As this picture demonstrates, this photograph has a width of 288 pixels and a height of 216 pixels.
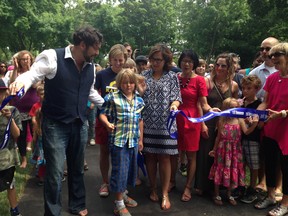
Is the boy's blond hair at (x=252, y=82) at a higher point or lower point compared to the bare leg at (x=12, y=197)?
higher

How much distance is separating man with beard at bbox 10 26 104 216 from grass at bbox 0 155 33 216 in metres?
0.81

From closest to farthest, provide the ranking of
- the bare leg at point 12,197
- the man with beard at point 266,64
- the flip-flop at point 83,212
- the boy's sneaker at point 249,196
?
1. the bare leg at point 12,197
2. the flip-flop at point 83,212
3. the boy's sneaker at point 249,196
4. the man with beard at point 266,64

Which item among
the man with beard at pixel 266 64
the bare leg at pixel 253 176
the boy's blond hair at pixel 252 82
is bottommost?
the bare leg at pixel 253 176

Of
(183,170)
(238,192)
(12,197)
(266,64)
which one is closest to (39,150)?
(12,197)

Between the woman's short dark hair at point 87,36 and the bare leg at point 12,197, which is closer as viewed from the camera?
the woman's short dark hair at point 87,36

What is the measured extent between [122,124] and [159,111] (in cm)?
56

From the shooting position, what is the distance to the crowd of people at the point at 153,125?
3.22 meters

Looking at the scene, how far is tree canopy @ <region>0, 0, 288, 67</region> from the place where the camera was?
745 inches

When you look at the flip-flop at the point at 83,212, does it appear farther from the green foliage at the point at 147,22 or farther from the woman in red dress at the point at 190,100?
the green foliage at the point at 147,22

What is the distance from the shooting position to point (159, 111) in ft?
12.7

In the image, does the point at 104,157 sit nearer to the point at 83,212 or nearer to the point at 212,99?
the point at 83,212

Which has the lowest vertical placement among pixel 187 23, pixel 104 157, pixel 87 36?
pixel 104 157

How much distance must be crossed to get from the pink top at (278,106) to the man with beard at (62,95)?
228 centimetres

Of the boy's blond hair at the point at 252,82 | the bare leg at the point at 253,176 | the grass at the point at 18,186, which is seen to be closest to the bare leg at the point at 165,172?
the bare leg at the point at 253,176
